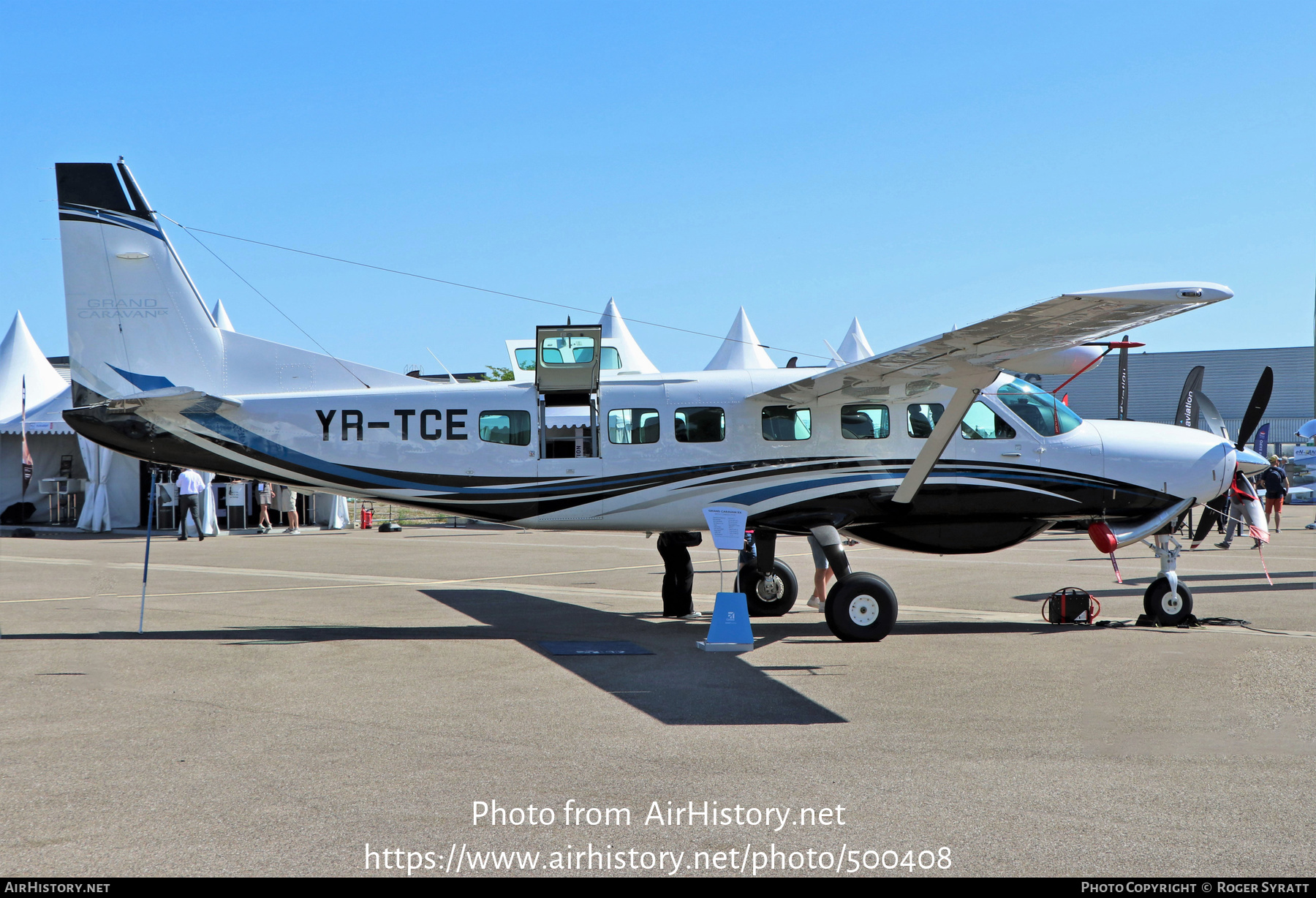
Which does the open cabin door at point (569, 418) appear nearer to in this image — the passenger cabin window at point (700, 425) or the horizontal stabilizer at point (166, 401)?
the passenger cabin window at point (700, 425)

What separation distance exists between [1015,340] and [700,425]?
352 centimetres

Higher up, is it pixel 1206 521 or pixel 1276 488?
pixel 1276 488

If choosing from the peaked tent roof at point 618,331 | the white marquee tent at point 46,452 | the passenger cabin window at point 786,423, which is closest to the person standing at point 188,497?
the white marquee tent at point 46,452

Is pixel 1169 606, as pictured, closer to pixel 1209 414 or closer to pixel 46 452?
pixel 1209 414

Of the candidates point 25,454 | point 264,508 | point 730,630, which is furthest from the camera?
point 264,508

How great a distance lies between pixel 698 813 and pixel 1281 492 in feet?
86.7

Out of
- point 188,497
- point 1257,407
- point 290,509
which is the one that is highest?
point 1257,407

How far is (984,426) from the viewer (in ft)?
35.7

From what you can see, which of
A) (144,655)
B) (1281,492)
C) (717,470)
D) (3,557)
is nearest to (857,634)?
(717,470)

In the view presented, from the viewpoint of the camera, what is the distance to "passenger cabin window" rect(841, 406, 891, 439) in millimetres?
10805

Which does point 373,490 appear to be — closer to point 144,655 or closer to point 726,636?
point 144,655

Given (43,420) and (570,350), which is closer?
(570,350)

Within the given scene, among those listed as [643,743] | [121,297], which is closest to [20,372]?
[121,297]

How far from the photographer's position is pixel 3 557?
19.2m
